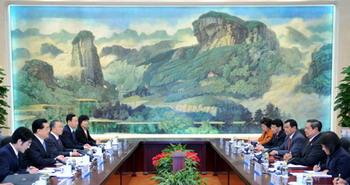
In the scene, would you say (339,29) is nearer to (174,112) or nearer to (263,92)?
(263,92)

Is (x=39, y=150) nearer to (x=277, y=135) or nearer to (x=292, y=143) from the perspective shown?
(x=292, y=143)

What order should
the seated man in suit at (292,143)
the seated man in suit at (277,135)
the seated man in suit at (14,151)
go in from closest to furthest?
the seated man in suit at (14,151), the seated man in suit at (292,143), the seated man in suit at (277,135)

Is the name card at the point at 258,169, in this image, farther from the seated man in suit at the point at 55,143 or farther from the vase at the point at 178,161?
the seated man in suit at the point at 55,143

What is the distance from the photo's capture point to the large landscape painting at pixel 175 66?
26.0 feet

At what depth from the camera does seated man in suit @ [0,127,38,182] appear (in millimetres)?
3584

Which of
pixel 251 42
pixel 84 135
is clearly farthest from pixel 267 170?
pixel 251 42

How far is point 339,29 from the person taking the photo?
302 inches

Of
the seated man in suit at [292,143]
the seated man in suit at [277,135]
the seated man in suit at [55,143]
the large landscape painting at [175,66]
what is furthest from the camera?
the large landscape painting at [175,66]

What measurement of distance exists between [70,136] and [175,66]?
2.55m

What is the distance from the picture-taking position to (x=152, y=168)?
7.50 m

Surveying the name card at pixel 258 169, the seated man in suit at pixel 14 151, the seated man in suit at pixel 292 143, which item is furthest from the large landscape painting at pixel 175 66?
the seated man in suit at pixel 14 151

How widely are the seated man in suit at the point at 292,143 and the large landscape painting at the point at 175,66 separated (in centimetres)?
202

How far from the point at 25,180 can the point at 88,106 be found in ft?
15.2

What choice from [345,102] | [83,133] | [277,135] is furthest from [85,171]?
[345,102]
